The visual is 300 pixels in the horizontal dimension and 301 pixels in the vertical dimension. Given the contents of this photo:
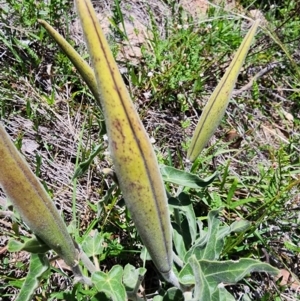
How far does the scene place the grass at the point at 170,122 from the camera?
224 centimetres

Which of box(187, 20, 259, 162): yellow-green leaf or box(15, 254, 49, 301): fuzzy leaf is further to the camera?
box(187, 20, 259, 162): yellow-green leaf

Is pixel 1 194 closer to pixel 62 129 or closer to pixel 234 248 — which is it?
pixel 62 129

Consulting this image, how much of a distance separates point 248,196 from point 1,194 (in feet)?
4.39

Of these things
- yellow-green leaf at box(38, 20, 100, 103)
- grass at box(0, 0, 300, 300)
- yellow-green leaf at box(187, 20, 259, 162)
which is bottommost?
grass at box(0, 0, 300, 300)

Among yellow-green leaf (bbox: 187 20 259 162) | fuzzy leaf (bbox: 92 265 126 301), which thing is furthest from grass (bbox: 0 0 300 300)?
yellow-green leaf (bbox: 187 20 259 162)

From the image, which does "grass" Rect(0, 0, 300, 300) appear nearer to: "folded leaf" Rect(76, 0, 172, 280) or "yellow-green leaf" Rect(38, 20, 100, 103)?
"yellow-green leaf" Rect(38, 20, 100, 103)

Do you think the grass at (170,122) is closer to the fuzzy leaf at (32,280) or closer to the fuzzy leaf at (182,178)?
the fuzzy leaf at (182,178)

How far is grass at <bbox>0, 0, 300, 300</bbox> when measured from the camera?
7.36ft

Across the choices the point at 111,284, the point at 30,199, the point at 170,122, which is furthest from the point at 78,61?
the point at 170,122

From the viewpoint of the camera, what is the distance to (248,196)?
8.27 ft

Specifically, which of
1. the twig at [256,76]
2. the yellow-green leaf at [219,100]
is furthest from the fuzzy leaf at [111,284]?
the twig at [256,76]

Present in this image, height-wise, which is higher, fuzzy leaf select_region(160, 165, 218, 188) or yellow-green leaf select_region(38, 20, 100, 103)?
yellow-green leaf select_region(38, 20, 100, 103)

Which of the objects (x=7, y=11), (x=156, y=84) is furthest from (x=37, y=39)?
(x=156, y=84)

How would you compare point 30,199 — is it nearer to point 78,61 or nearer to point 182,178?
point 78,61
